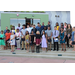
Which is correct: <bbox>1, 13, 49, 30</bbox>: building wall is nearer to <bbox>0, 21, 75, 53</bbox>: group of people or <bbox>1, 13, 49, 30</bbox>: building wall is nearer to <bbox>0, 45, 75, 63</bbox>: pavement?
<bbox>0, 21, 75, 53</bbox>: group of people

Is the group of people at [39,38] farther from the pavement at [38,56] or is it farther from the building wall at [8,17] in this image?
the building wall at [8,17]

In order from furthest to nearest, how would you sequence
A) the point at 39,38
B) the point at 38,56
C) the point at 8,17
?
the point at 8,17, the point at 39,38, the point at 38,56

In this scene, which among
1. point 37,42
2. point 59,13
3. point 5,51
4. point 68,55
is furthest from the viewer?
point 59,13

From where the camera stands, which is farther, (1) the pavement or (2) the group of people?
(2) the group of people

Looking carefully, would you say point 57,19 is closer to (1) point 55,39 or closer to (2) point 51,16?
(2) point 51,16

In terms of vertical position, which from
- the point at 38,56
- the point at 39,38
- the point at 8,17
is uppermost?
the point at 8,17

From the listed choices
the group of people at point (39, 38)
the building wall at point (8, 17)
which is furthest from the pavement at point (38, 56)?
the building wall at point (8, 17)

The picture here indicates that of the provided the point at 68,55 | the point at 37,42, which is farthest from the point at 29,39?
the point at 68,55

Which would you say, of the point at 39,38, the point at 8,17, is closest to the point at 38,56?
the point at 39,38

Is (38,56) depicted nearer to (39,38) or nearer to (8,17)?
(39,38)

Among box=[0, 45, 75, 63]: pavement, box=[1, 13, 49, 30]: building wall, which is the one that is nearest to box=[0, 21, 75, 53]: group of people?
box=[0, 45, 75, 63]: pavement

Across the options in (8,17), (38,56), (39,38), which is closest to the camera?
(38,56)

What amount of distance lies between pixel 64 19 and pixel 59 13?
112 cm

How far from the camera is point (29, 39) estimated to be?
784 centimetres
